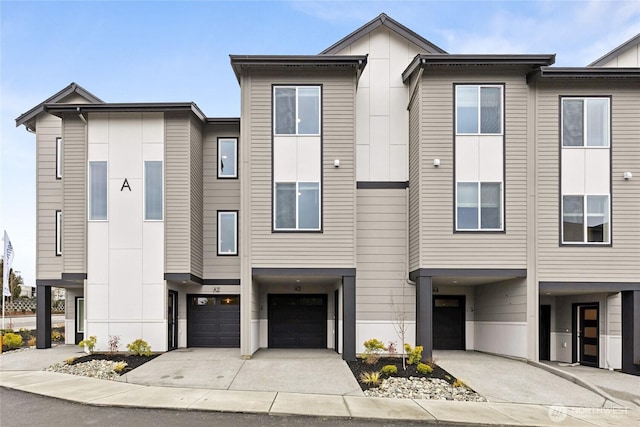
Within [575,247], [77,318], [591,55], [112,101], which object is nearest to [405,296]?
[575,247]

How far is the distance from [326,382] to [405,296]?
4321 mm

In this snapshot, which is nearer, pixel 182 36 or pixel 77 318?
pixel 182 36

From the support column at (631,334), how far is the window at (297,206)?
30.0ft

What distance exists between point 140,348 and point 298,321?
206 inches

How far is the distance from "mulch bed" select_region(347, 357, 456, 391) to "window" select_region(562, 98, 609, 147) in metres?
7.51

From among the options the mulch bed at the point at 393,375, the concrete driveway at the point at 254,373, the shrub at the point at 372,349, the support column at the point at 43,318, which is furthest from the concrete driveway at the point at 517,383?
the support column at the point at 43,318

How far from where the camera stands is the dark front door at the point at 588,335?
578 inches

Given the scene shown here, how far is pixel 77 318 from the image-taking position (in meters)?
18.0

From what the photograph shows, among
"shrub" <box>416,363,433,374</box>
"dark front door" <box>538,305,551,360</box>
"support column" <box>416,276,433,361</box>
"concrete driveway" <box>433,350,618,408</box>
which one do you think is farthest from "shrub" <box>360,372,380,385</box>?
"dark front door" <box>538,305,551,360</box>

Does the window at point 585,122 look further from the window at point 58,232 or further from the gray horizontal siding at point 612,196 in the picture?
the window at point 58,232

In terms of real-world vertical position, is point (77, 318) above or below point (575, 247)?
below

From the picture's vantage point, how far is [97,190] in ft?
50.4

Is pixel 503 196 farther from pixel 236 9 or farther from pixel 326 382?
pixel 236 9

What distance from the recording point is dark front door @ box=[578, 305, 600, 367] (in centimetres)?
1467
